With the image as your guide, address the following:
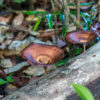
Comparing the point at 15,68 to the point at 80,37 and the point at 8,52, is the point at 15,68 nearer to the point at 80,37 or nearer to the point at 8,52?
the point at 8,52

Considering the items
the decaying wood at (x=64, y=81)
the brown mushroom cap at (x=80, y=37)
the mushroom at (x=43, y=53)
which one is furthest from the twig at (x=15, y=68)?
the decaying wood at (x=64, y=81)

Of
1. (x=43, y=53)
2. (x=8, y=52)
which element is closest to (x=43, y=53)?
(x=43, y=53)

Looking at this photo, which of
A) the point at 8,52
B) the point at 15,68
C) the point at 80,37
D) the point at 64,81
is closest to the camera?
the point at 64,81

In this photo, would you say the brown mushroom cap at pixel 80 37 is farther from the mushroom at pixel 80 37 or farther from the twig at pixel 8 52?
the twig at pixel 8 52

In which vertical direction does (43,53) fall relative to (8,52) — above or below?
above

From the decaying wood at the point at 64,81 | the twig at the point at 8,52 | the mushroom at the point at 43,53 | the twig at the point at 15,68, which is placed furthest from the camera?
the twig at the point at 8,52

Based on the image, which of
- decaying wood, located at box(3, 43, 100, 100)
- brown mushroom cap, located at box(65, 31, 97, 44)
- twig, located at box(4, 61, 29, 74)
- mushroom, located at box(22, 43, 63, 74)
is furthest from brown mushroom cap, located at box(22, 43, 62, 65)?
twig, located at box(4, 61, 29, 74)

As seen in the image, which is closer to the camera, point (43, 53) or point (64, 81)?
point (64, 81)

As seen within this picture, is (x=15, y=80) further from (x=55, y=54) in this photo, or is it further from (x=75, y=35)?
(x=75, y=35)

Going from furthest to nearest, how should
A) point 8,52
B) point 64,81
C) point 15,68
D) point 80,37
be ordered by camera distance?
point 8,52
point 15,68
point 80,37
point 64,81

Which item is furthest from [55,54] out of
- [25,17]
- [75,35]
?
[25,17]
